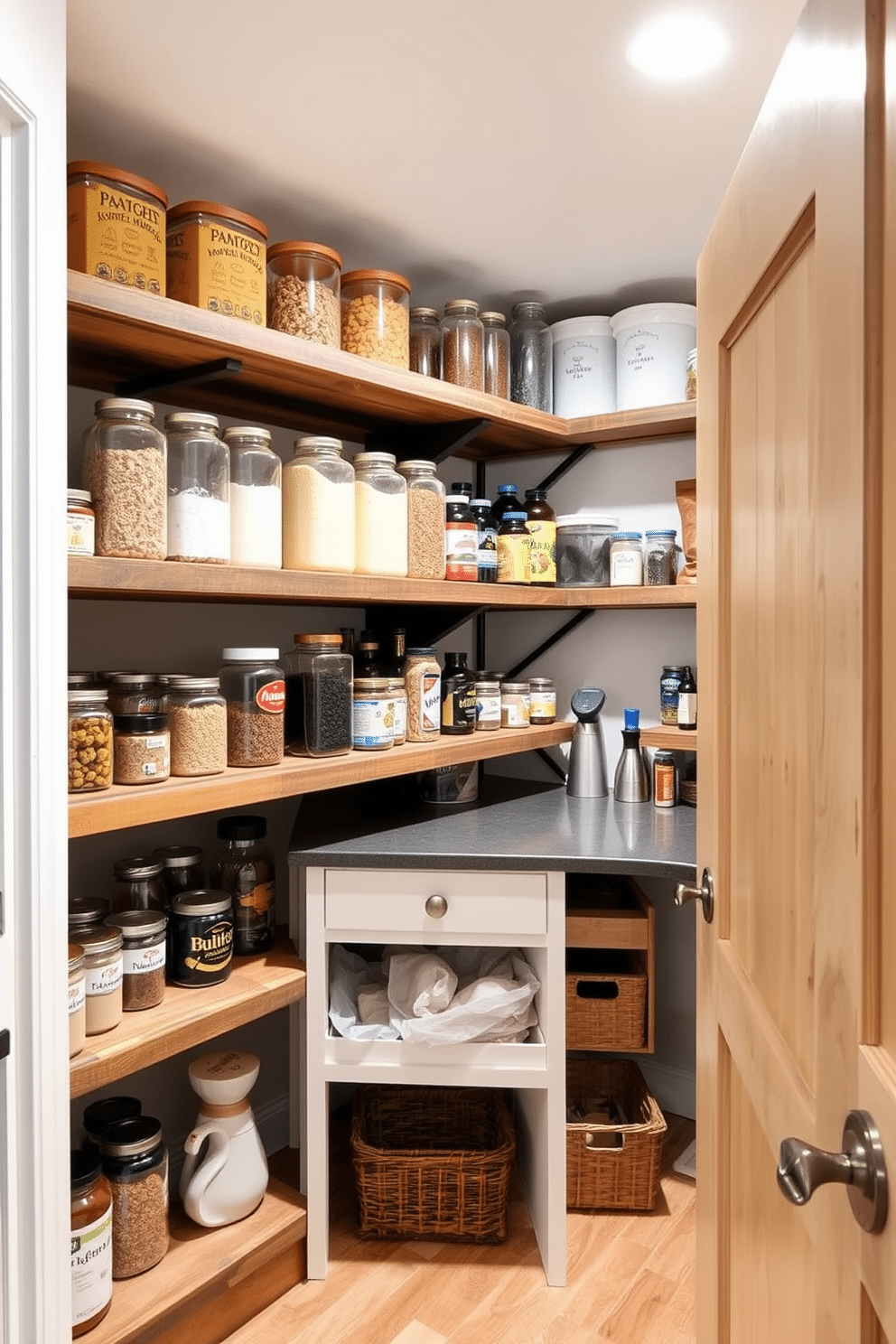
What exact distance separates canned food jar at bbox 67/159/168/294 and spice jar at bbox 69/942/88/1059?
1017 millimetres

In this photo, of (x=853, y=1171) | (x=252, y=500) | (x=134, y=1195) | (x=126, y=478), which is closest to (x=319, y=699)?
(x=252, y=500)

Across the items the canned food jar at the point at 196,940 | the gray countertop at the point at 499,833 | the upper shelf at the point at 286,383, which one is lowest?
the canned food jar at the point at 196,940

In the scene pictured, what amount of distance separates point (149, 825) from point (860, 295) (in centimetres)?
173

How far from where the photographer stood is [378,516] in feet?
6.17

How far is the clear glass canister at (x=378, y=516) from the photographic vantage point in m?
1.87

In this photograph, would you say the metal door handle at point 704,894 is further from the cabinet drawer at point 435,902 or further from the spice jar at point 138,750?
the spice jar at point 138,750

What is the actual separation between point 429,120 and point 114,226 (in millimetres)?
551

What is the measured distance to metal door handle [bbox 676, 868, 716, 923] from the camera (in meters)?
1.29

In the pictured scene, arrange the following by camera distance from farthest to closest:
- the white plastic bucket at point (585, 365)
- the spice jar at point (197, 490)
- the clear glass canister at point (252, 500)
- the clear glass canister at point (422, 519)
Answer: the white plastic bucket at point (585, 365) < the clear glass canister at point (422, 519) < the clear glass canister at point (252, 500) < the spice jar at point (197, 490)

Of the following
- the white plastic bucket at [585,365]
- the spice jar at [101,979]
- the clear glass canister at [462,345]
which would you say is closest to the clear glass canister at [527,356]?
the white plastic bucket at [585,365]

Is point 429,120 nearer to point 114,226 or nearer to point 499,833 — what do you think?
point 114,226

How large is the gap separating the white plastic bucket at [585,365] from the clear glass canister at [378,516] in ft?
2.24

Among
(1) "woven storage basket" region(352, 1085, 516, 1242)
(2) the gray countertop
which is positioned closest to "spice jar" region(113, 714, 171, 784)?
(2) the gray countertop

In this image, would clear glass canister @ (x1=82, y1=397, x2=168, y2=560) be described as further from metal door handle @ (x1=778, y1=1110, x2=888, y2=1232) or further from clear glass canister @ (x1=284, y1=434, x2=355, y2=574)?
metal door handle @ (x1=778, y1=1110, x2=888, y2=1232)
